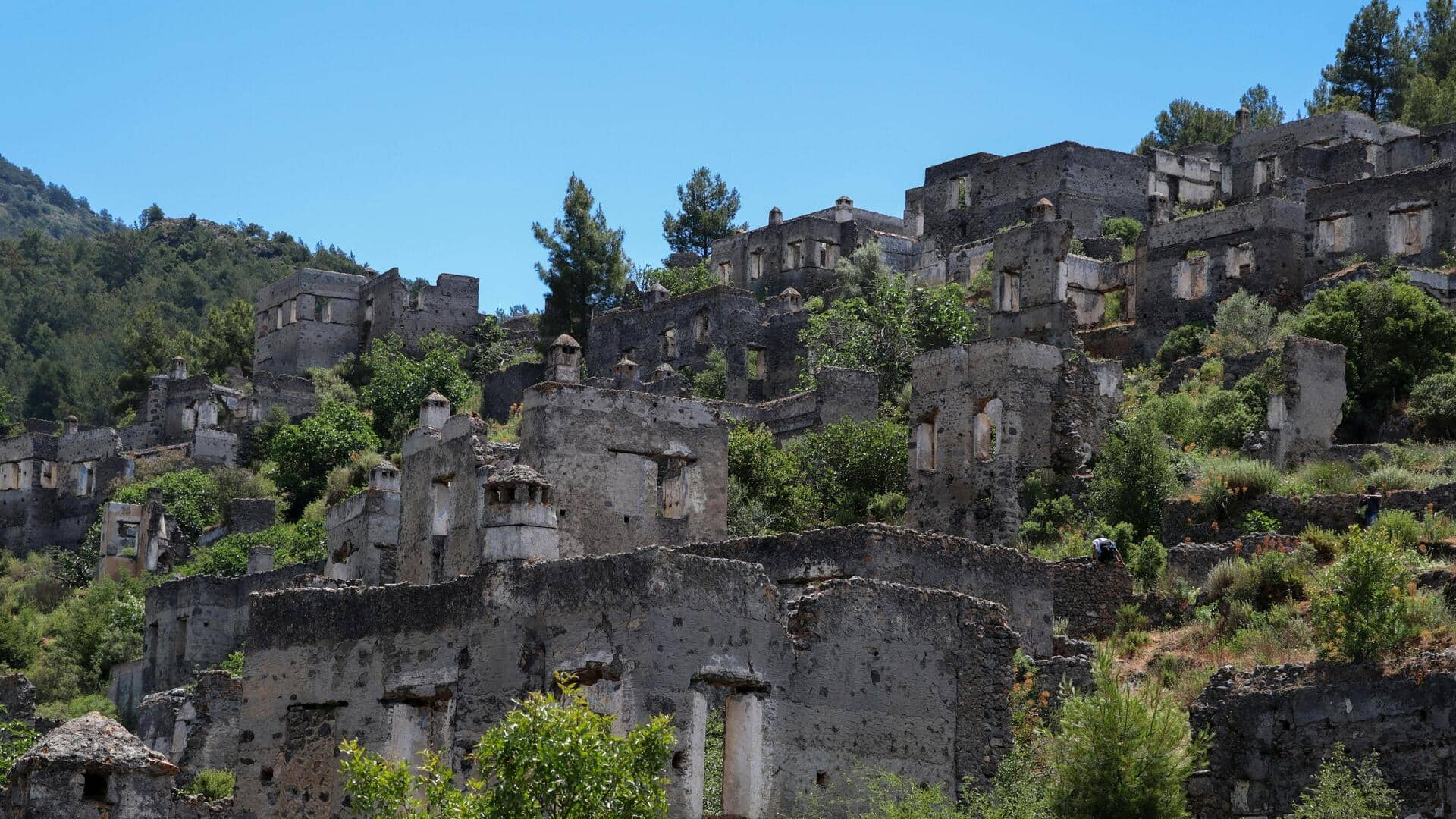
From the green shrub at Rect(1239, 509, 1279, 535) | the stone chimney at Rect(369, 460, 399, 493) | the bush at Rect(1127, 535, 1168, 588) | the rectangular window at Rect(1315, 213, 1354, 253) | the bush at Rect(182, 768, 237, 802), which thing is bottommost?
the bush at Rect(182, 768, 237, 802)

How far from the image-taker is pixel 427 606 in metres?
27.9

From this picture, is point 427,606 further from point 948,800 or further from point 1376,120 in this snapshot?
point 1376,120

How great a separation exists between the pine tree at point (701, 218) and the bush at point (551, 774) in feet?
213

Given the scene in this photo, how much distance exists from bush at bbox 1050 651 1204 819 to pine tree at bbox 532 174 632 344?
46697 mm

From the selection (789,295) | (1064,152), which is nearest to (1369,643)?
(789,295)

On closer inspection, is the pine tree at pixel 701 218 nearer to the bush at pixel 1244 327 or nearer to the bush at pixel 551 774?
the bush at pixel 1244 327

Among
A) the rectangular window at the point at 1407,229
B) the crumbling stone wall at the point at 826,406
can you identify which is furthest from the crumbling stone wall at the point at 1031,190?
the crumbling stone wall at the point at 826,406

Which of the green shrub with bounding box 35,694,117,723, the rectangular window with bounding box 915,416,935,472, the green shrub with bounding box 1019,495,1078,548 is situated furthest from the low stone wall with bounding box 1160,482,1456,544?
the green shrub with bounding box 35,694,117,723

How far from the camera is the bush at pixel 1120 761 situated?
25891 mm

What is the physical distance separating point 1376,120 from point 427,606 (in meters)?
57.5

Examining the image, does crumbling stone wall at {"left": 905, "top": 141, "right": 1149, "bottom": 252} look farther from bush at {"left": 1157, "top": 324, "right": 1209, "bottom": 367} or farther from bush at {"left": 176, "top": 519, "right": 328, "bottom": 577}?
bush at {"left": 176, "top": 519, "right": 328, "bottom": 577}

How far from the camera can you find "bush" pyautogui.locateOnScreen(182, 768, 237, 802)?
36500 mm

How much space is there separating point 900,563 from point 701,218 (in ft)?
191

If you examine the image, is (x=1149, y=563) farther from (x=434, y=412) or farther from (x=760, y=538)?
(x=434, y=412)
